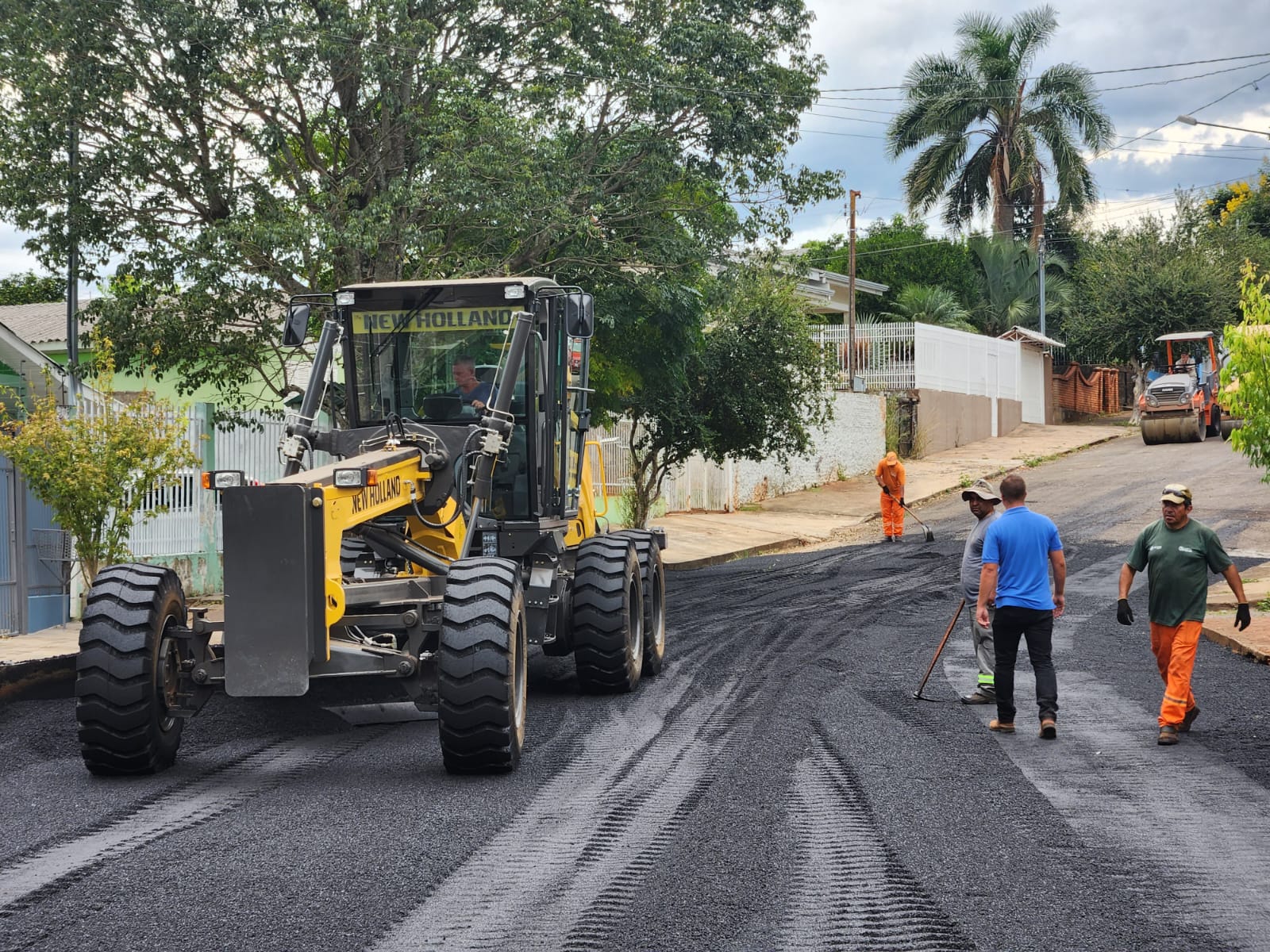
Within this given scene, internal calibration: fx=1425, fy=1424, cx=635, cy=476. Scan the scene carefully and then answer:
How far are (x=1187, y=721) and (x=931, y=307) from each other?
38549 mm

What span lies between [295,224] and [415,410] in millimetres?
5702

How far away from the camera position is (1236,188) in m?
59.7

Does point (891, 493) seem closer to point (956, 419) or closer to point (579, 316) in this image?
point (579, 316)

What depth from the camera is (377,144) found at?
17.1m

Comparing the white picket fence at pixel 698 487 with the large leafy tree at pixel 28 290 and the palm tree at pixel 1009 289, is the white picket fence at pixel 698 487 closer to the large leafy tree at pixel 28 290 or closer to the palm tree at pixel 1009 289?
the large leafy tree at pixel 28 290

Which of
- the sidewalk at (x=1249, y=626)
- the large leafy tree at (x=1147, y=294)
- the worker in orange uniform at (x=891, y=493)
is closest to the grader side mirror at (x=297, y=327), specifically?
the sidewalk at (x=1249, y=626)

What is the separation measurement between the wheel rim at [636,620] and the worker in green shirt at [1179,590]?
12.1 feet

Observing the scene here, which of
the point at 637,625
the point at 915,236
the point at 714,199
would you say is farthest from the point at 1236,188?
the point at 637,625

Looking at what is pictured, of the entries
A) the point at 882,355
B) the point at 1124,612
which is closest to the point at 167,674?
the point at 1124,612

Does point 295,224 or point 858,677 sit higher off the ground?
point 295,224

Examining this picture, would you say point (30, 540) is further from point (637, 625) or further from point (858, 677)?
point (858, 677)

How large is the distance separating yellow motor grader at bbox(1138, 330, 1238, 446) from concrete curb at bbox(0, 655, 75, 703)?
31.2 metres

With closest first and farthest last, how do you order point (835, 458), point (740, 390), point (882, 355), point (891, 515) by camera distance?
point (740, 390) < point (891, 515) < point (835, 458) < point (882, 355)

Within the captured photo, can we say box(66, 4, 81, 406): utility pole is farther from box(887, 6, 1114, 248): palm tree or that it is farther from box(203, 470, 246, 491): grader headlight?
box(887, 6, 1114, 248): palm tree
